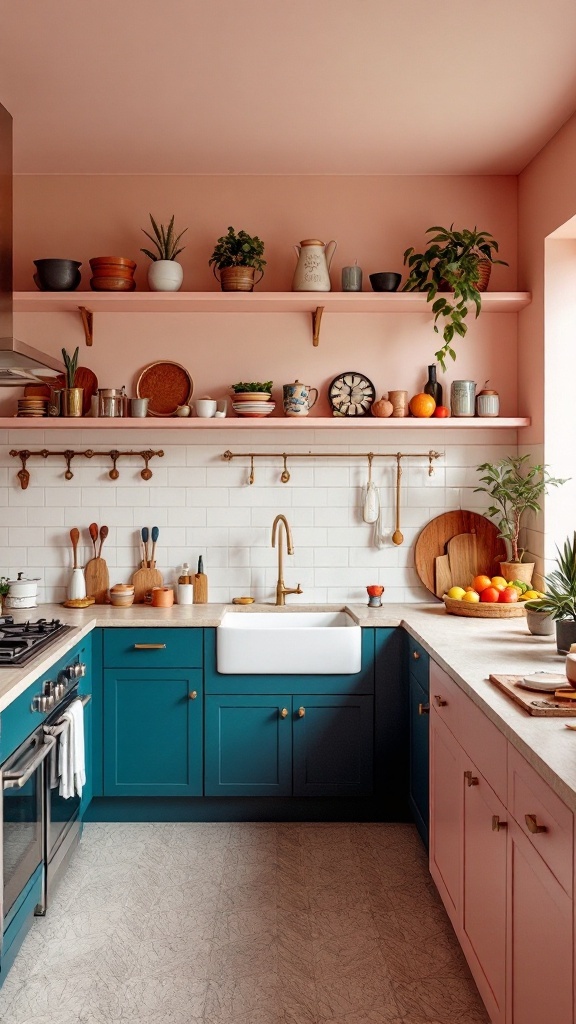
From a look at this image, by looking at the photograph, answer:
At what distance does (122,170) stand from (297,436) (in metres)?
1.53

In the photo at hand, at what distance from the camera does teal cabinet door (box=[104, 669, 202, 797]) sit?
3752mm

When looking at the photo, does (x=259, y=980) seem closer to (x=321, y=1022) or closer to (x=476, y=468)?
(x=321, y=1022)

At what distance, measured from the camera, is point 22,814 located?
2.62m

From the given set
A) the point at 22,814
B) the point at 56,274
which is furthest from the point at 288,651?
the point at 56,274

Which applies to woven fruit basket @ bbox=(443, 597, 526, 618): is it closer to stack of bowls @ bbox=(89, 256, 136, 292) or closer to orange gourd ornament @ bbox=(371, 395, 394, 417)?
orange gourd ornament @ bbox=(371, 395, 394, 417)

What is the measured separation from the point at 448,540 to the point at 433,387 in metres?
0.76

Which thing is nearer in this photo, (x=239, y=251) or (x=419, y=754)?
(x=419, y=754)

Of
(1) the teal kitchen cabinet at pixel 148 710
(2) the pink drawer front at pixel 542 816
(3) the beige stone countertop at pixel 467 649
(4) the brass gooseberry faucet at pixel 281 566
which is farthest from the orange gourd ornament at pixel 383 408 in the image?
(2) the pink drawer front at pixel 542 816

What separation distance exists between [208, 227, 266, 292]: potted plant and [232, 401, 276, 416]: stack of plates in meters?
0.52

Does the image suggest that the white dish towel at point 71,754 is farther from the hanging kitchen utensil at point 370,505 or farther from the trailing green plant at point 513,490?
the trailing green plant at point 513,490

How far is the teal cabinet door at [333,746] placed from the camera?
3.75m

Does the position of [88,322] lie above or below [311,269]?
below

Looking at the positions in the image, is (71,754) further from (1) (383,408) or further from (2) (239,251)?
(2) (239,251)

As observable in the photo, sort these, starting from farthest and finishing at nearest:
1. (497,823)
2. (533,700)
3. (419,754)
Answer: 1. (419,754)
2. (533,700)
3. (497,823)
